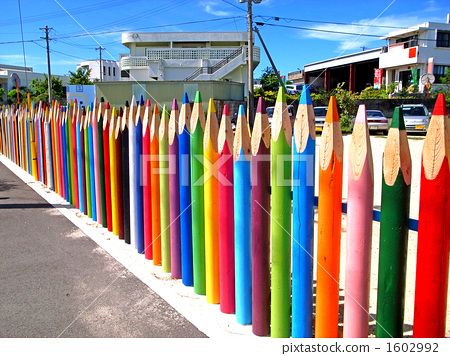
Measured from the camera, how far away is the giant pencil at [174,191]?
Result: 12.1 ft

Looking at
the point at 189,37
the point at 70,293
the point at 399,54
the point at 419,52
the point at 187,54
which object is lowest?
the point at 70,293

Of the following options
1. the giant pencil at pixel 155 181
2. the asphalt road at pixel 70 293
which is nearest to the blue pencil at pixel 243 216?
the asphalt road at pixel 70 293

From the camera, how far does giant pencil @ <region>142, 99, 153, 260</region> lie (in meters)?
4.11

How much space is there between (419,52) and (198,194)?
45.0 meters

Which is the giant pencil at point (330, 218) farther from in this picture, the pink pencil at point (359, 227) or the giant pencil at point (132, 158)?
the giant pencil at point (132, 158)

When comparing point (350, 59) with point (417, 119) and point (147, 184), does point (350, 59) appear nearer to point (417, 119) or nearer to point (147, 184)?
point (417, 119)

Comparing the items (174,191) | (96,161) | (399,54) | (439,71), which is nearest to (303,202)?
(174,191)

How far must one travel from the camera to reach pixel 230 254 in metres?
3.14

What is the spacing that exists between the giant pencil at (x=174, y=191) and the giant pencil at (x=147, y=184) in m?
0.43

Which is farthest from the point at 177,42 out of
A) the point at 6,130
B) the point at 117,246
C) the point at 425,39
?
the point at 117,246

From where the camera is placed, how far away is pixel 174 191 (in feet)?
12.2

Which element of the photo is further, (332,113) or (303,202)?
(303,202)

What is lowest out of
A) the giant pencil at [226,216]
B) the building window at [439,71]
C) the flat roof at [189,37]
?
the giant pencil at [226,216]

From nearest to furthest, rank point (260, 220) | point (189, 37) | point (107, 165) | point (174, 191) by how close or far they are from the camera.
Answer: point (260, 220), point (174, 191), point (107, 165), point (189, 37)
